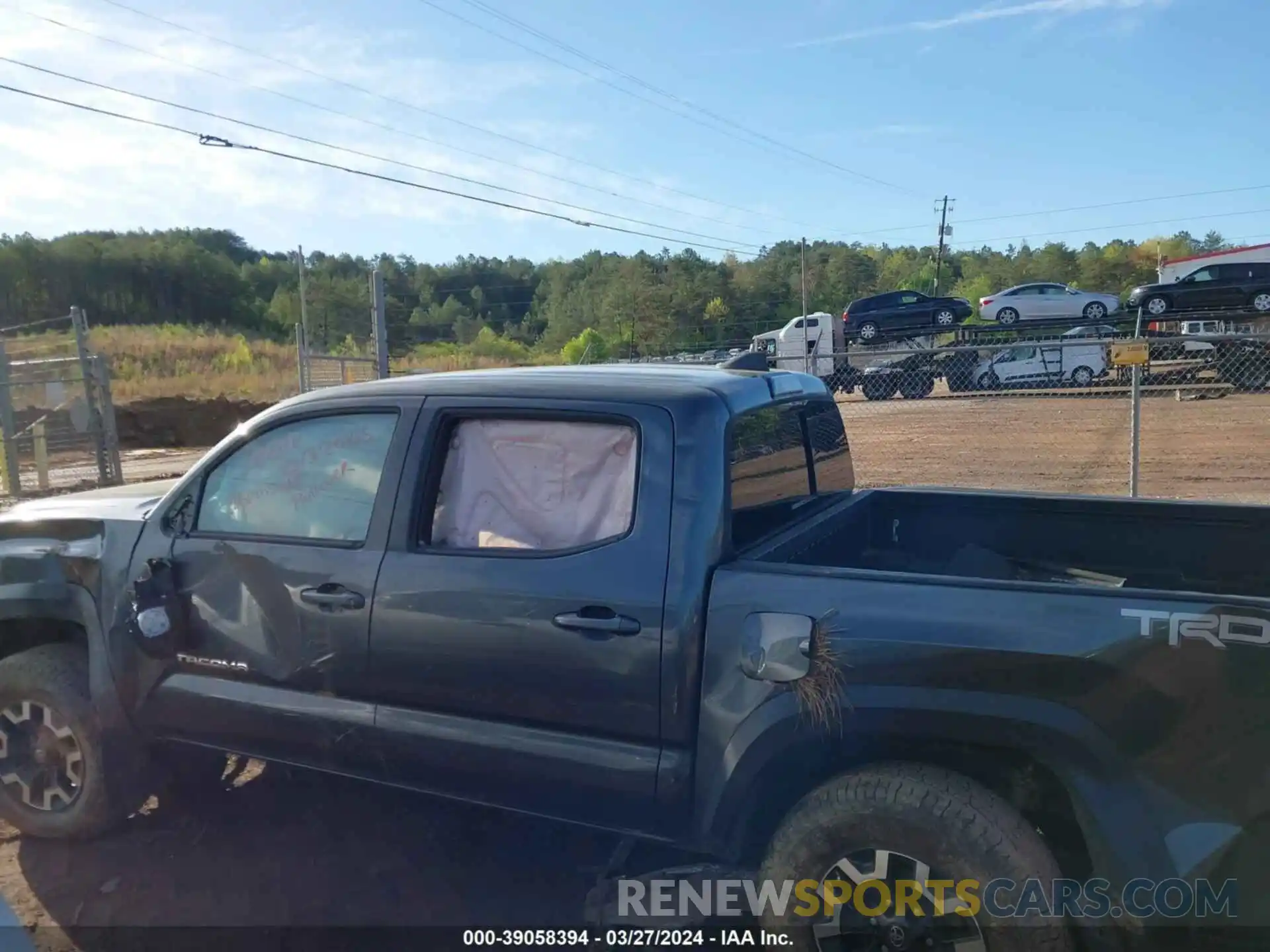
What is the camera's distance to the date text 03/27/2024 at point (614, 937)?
10.4 feet

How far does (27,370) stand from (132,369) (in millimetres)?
20757

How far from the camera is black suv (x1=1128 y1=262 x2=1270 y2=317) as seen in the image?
25.2 metres

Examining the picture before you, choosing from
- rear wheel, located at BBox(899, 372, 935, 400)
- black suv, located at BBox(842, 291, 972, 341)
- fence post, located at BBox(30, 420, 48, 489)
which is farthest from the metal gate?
black suv, located at BBox(842, 291, 972, 341)

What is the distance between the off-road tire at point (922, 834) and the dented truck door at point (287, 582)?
1482 mm

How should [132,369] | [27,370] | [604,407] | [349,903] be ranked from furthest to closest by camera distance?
[132,369]
[27,370]
[349,903]
[604,407]

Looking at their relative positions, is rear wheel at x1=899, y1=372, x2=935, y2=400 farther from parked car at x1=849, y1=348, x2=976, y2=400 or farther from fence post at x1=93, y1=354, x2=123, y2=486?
fence post at x1=93, y1=354, x2=123, y2=486

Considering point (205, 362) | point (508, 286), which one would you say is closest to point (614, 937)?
point (205, 362)

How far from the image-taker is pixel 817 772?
2768mm

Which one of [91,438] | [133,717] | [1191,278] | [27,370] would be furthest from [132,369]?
[133,717]

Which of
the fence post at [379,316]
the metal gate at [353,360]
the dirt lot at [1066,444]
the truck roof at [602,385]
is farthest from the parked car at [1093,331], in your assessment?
the truck roof at [602,385]

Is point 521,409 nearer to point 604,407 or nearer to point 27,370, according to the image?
point 604,407

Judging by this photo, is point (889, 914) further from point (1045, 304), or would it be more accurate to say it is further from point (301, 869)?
point (1045, 304)

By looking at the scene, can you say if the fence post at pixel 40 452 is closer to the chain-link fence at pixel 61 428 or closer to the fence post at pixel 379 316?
the chain-link fence at pixel 61 428

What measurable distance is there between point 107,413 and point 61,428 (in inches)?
55.8
